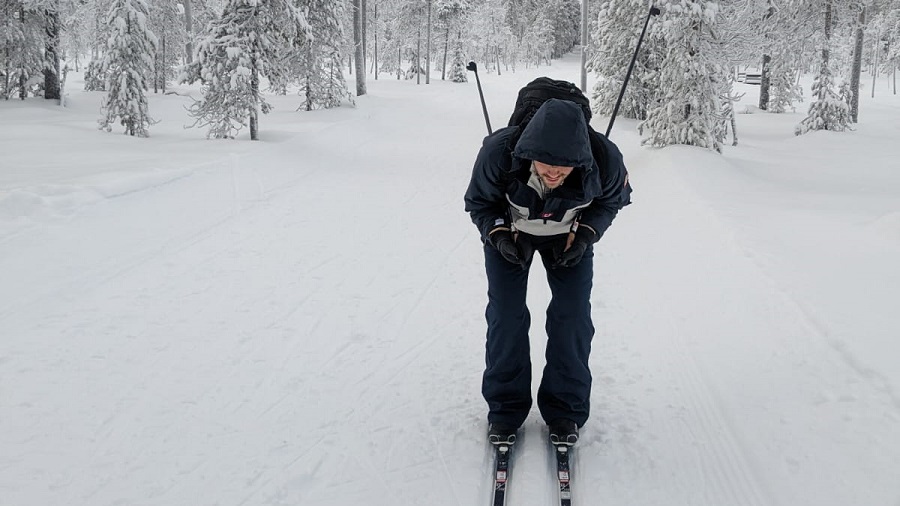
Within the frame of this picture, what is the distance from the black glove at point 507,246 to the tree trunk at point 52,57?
81.3ft

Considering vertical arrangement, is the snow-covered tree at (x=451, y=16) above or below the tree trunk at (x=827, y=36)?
above

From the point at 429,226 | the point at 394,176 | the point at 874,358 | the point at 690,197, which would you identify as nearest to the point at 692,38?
the point at 690,197

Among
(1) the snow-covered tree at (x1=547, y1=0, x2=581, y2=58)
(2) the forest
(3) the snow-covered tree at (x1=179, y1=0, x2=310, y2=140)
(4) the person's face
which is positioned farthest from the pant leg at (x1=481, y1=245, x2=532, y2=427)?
(1) the snow-covered tree at (x1=547, y1=0, x2=581, y2=58)

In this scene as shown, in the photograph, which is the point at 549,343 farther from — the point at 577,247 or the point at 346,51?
the point at 346,51

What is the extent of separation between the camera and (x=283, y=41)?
17938 millimetres

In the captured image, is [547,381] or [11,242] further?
[11,242]

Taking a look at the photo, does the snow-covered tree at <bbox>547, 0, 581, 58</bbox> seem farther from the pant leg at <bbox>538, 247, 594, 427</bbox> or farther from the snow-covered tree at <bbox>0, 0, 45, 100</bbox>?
the pant leg at <bbox>538, 247, 594, 427</bbox>

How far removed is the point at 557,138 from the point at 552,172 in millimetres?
196

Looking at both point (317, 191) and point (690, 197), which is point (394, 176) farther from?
point (690, 197)

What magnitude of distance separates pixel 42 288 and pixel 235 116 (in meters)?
11.8

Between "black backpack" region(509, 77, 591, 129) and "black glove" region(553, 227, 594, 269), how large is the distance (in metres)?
0.65

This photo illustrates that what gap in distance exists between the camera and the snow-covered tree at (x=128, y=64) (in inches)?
692

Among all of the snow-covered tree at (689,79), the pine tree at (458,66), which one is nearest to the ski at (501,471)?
the snow-covered tree at (689,79)

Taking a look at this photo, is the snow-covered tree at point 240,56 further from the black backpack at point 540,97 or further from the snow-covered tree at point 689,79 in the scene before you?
the black backpack at point 540,97
